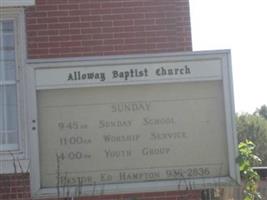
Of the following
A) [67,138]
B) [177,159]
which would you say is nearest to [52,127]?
[67,138]

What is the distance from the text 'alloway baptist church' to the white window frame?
136cm

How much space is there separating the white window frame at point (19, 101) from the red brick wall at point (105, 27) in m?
0.12

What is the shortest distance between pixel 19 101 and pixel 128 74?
5.92 ft

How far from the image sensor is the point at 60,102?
20.5 ft

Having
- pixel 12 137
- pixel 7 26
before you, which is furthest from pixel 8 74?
pixel 12 137

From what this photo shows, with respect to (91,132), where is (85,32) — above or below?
above

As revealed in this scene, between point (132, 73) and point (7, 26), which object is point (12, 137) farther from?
point (132, 73)

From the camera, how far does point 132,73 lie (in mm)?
6305

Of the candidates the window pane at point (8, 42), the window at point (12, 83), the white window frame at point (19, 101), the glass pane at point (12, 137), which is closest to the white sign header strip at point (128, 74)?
the white window frame at point (19, 101)

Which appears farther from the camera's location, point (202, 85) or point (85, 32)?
point (85, 32)

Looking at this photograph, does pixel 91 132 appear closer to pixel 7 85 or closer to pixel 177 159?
pixel 177 159

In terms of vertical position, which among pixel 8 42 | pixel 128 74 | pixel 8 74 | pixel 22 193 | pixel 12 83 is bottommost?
pixel 22 193

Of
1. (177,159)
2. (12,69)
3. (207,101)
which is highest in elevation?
(12,69)

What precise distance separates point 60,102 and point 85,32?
5.95 feet
